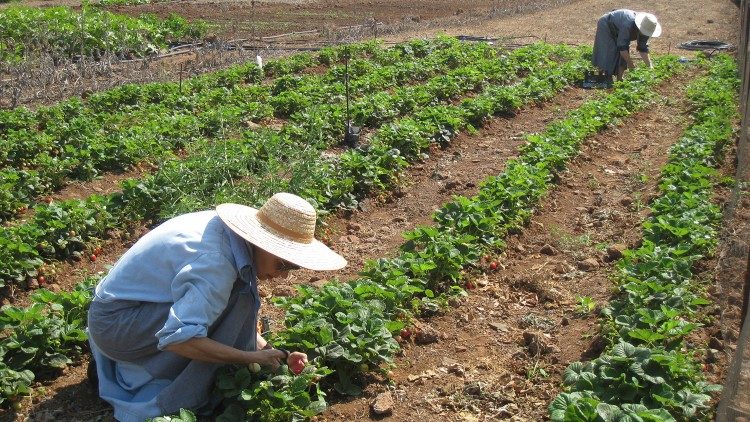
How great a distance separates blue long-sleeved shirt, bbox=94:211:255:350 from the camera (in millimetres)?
3689

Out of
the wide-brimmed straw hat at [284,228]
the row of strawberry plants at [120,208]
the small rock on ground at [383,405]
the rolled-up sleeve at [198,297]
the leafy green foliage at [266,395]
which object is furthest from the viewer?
the row of strawberry plants at [120,208]

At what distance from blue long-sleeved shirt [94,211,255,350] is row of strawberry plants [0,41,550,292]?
2103 mm

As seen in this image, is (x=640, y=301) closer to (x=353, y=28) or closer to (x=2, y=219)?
(x=2, y=219)

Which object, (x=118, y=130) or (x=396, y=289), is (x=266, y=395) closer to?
(x=396, y=289)

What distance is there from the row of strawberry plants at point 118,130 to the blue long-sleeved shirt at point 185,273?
359cm

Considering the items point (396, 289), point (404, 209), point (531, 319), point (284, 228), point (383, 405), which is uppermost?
point (284, 228)

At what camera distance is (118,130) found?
9844mm

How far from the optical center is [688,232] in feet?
20.3

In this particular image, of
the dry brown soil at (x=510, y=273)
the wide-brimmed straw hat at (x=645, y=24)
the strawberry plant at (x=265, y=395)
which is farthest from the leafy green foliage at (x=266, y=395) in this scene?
the wide-brimmed straw hat at (x=645, y=24)

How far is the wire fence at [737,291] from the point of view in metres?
3.06

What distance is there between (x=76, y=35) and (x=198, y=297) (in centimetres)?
1454

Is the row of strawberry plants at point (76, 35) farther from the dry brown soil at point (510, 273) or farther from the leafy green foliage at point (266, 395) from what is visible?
the leafy green foliage at point (266, 395)

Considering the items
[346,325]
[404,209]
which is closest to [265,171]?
[404,209]

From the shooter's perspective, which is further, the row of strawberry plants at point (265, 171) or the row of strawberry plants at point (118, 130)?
the row of strawberry plants at point (118, 130)
